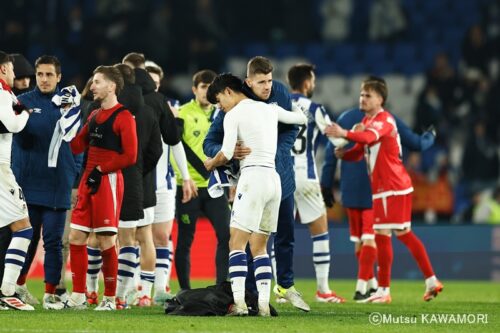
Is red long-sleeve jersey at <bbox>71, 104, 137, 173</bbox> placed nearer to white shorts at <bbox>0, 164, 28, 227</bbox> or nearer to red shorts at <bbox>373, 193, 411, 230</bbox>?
white shorts at <bbox>0, 164, 28, 227</bbox>

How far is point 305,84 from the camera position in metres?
12.9

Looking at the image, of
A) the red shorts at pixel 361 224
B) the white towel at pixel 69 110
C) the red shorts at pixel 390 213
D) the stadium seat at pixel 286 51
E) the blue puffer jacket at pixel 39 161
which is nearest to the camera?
the white towel at pixel 69 110

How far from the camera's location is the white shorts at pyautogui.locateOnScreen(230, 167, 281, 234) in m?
9.95

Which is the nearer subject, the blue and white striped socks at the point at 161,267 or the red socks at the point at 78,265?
the red socks at the point at 78,265

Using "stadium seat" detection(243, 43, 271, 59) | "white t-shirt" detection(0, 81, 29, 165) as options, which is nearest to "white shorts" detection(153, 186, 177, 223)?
"white t-shirt" detection(0, 81, 29, 165)

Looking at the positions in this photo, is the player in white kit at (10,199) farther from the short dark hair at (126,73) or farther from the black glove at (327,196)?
the black glove at (327,196)

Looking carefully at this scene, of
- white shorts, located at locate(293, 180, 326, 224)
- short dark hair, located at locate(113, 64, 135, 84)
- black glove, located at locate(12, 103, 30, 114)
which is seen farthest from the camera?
white shorts, located at locate(293, 180, 326, 224)

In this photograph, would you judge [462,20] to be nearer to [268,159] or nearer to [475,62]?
[475,62]

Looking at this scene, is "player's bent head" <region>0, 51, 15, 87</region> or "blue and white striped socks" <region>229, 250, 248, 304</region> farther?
"player's bent head" <region>0, 51, 15, 87</region>

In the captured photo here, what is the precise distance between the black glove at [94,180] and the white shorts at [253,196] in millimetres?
1204

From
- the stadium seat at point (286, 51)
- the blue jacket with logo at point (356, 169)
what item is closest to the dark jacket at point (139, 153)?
the blue jacket with logo at point (356, 169)

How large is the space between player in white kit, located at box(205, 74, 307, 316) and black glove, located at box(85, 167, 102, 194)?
97cm

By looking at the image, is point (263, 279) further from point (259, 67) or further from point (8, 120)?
point (8, 120)

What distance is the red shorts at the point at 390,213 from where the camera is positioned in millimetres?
12867
